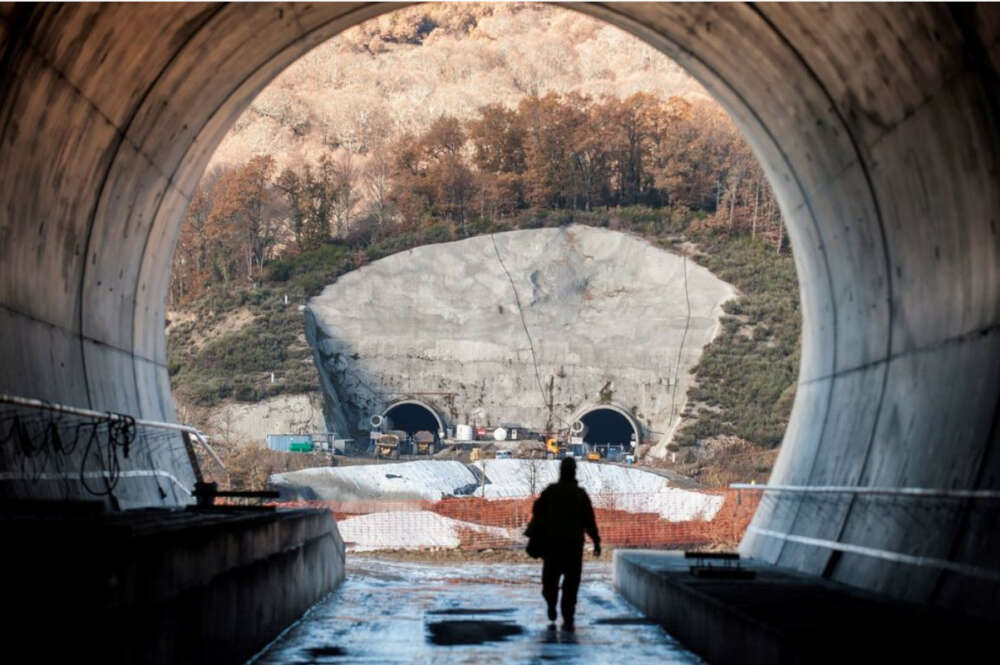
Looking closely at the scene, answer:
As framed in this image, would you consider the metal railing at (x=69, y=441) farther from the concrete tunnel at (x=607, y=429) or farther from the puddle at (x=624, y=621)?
the concrete tunnel at (x=607, y=429)

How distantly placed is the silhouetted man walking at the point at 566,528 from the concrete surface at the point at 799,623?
0.82 m

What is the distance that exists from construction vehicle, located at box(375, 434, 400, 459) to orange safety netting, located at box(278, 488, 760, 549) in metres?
25.5

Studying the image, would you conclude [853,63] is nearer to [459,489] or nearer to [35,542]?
[35,542]

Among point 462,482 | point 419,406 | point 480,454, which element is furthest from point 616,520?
point 419,406

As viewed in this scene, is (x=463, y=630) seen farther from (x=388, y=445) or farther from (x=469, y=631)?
(x=388, y=445)

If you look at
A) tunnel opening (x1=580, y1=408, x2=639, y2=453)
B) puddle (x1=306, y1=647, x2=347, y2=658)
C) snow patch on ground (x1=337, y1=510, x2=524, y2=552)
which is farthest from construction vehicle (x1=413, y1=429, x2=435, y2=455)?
puddle (x1=306, y1=647, x2=347, y2=658)

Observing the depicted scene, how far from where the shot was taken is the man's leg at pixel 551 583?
14.9 meters

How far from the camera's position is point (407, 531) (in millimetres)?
39344

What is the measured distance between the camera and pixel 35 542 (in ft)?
23.4

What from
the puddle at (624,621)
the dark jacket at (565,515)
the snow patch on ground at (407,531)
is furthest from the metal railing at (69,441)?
the snow patch on ground at (407,531)

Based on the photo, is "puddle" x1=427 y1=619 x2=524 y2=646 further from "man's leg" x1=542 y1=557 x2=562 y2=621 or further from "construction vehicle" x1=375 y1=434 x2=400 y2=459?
"construction vehicle" x1=375 y1=434 x2=400 y2=459

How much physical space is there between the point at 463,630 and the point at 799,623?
539cm

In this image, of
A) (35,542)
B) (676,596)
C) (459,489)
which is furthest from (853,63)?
(459,489)

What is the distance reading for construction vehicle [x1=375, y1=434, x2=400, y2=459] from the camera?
75037 mm
